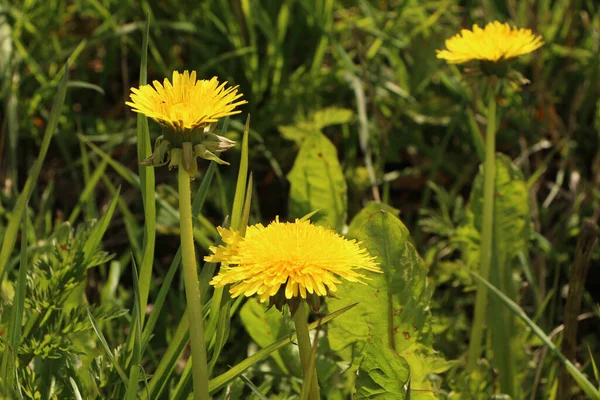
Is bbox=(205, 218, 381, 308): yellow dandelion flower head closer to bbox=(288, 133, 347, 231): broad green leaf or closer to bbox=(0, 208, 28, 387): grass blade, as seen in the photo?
bbox=(0, 208, 28, 387): grass blade

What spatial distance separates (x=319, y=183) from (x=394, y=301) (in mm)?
463

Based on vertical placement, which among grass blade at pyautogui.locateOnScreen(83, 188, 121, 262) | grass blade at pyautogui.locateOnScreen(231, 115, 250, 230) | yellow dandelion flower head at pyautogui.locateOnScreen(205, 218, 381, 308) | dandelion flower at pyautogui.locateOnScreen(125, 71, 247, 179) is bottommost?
grass blade at pyautogui.locateOnScreen(83, 188, 121, 262)

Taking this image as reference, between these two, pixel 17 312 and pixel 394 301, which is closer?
pixel 17 312

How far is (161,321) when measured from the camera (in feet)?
6.98

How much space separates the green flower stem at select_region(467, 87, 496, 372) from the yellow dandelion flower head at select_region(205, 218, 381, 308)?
0.60m

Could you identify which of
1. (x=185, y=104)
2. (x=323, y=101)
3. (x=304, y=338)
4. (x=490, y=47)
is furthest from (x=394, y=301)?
(x=323, y=101)

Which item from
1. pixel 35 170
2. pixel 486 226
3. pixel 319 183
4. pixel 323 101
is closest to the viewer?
pixel 35 170

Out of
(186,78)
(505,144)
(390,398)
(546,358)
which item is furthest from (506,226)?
(186,78)

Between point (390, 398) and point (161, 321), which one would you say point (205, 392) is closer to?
point (390, 398)

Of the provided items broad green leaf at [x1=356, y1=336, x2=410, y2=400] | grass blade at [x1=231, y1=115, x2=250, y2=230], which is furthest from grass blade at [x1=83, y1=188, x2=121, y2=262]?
broad green leaf at [x1=356, y1=336, x2=410, y2=400]

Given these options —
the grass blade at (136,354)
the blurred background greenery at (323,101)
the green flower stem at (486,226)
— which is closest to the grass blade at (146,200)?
the grass blade at (136,354)

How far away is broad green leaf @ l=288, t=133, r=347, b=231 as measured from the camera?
187cm

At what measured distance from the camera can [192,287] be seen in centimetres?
110

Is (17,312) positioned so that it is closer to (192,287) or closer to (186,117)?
(192,287)
